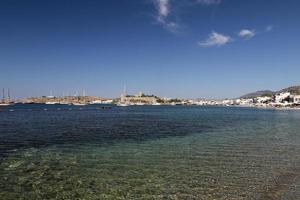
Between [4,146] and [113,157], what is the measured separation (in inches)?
565

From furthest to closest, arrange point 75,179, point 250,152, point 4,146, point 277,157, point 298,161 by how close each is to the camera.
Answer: point 4,146
point 250,152
point 277,157
point 298,161
point 75,179

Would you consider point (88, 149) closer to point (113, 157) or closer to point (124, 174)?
point (113, 157)

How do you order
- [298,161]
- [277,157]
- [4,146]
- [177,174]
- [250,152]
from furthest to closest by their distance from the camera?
[4,146] < [250,152] < [277,157] < [298,161] < [177,174]

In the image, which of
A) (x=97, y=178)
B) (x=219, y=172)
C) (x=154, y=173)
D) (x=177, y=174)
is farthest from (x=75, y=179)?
(x=219, y=172)

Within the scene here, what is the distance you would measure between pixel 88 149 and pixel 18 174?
1155 centimetres

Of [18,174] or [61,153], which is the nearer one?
[18,174]

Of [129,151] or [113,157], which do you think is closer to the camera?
[113,157]

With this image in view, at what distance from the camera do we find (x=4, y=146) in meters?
35.3

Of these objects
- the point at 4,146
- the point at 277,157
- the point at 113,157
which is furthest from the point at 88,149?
the point at 277,157

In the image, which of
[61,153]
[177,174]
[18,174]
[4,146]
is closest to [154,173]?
[177,174]

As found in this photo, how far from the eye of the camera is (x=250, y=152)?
31797mm

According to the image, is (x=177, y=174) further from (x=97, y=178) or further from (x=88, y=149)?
(x=88, y=149)

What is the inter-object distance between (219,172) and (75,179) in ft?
32.6

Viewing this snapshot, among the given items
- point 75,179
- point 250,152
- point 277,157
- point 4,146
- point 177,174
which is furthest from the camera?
point 4,146
